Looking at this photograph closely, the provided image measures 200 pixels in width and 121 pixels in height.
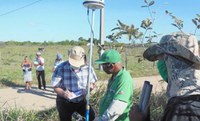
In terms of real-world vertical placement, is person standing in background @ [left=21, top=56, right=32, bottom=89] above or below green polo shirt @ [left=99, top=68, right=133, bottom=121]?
below

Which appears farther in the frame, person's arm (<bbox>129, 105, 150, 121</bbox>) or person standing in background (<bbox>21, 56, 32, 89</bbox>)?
person standing in background (<bbox>21, 56, 32, 89</bbox>)

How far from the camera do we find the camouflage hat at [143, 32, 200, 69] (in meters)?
2.08

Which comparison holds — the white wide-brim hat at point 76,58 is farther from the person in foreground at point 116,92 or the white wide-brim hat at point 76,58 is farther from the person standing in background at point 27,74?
the person standing in background at point 27,74

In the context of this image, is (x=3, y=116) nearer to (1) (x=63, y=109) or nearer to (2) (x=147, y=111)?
(1) (x=63, y=109)

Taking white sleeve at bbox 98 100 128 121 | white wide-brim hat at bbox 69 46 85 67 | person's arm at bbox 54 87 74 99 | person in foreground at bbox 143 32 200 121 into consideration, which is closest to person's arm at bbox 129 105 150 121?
person in foreground at bbox 143 32 200 121

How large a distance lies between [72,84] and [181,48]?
3613 mm

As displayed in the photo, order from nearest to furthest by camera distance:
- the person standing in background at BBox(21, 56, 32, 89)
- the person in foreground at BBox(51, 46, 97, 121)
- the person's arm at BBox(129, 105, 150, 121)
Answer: the person's arm at BBox(129, 105, 150, 121)
the person in foreground at BBox(51, 46, 97, 121)
the person standing in background at BBox(21, 56, 32, 89)

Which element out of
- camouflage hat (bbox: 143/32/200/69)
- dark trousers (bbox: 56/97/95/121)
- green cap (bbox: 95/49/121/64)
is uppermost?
camouflage hat (bbox: 143/32/200/69)

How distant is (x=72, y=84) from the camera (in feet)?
18.3

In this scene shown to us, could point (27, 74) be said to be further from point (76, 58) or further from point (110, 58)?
point (110, 58)

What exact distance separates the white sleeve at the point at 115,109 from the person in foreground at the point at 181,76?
126 centimetres

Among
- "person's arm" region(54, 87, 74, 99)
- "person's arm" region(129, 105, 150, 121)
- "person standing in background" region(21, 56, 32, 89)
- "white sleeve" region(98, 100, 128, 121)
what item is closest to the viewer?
"person's arm" region(129, 105, 150, 121)

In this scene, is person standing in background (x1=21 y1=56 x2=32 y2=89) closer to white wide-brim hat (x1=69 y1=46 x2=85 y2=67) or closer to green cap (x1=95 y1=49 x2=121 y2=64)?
white wide-brim hat (x1=69 y1=46 x2=85 y2=67)

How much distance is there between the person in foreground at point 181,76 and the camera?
1.90 m
